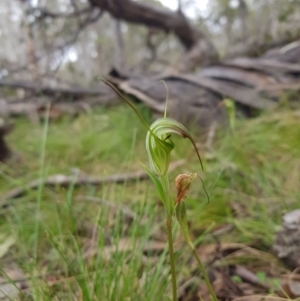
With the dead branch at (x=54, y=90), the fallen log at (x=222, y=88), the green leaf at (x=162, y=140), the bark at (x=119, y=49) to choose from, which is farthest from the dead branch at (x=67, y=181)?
the bark at (x=119, y=49)

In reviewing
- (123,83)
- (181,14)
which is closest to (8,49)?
(181,14)

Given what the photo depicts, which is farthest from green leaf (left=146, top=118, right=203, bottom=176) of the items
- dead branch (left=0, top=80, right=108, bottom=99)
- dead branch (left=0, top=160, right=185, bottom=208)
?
dead branch (left=0, top=80, right=108, bottom=99)

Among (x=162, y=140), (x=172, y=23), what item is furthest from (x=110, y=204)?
(x=172, y=23)

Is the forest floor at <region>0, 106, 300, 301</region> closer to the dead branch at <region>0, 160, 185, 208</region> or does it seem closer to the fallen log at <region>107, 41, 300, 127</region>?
the dead branch at <region>0, 160, 185, 208</region>

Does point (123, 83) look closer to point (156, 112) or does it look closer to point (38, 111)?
point (156, 112)

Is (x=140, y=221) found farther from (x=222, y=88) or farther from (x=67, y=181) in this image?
(x=222, y=88)

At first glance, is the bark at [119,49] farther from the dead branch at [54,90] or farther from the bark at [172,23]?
the dead branch at [54,90]
